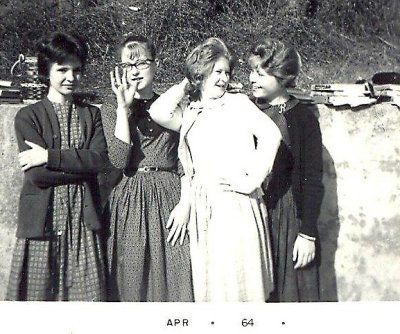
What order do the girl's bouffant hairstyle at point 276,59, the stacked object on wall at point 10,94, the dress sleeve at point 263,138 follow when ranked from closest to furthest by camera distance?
the dress sleeve at point 263,138 < the girl's bouffant hairstyle at point 276,59 < the stacked object on wall at point 10,94

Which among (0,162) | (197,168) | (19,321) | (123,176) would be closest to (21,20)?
(0,162)

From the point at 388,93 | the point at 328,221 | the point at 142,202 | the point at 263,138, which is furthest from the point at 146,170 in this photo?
the point at 388,93

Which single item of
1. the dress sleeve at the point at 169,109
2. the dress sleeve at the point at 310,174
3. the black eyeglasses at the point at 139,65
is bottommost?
the dress sleeve at the point at 310,174

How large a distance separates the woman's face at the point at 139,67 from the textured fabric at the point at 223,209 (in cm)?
15

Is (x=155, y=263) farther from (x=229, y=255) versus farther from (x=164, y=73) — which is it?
(x=164, y=73)

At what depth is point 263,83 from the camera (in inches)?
67.8

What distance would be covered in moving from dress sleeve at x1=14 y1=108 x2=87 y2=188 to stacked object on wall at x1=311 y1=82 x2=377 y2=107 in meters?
0.74

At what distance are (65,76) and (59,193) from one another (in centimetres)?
31

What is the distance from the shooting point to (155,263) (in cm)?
170

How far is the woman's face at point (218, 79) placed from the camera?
163 cm

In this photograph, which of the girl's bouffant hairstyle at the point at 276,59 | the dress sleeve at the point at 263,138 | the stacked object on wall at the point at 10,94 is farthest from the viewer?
the stacked object on wall at the point at 10,94

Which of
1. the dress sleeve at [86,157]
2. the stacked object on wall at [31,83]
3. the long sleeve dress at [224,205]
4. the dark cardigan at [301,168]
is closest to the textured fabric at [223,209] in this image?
the long sleeve dress at [224,205]

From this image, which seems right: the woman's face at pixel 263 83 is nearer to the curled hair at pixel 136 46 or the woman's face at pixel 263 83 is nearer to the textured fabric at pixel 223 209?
the textured fabric at pixel 223 209

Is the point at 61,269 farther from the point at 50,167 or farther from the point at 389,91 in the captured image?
the point at 389,91
